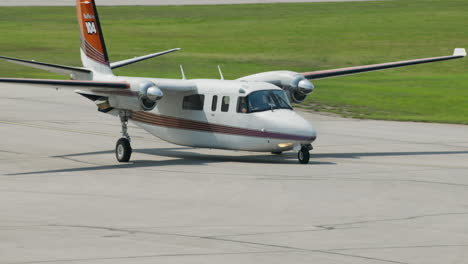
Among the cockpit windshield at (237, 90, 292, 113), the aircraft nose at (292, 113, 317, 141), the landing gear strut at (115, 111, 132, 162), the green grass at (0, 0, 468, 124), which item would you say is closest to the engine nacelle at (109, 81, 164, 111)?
the landing gear strut at (115, 111, 132, 162)

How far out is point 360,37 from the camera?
84.2m

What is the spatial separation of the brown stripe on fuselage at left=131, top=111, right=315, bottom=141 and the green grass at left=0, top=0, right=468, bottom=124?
53.2 feet

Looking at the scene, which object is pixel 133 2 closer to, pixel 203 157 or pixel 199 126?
pixel 203 157

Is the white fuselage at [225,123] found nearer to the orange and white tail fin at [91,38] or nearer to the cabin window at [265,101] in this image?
the cabin window at [265,101]

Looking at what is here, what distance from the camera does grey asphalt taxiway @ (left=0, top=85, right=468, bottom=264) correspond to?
15.8m

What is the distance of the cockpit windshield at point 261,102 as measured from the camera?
2794 centimetres

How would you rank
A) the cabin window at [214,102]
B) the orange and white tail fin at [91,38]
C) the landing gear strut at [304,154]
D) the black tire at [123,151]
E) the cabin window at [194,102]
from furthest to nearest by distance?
1. the orange and white tail fin at [91,38]
2. the cabin window at [194,102]
3. the black tire at [123,151]
4. the cabin window at [214,102]
5. the landing gear strut at [304,154]

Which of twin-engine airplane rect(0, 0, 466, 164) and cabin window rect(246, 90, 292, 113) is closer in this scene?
twin-engine airplane rect(0, 0, 466, 164)

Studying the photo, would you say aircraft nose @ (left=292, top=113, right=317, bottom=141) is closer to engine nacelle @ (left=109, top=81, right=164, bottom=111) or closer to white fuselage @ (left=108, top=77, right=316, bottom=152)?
white fuselage @ (left=108, top=77, right=316, bottom=152)

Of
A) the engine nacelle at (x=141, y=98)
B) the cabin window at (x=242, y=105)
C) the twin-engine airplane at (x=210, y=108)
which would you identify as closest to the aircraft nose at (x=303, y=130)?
the twin-engine airplane at (x=210, y=108)

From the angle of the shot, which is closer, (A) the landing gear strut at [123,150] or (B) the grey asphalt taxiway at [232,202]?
(B) the grey asphalt taxiway at [232,202]

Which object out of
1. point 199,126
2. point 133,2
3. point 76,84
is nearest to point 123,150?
point 199,126

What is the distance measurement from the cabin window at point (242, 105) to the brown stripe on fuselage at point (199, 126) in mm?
571

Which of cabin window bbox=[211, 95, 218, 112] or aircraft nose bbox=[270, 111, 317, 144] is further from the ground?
cabin window bbox=[211, 95, 218, 112]
